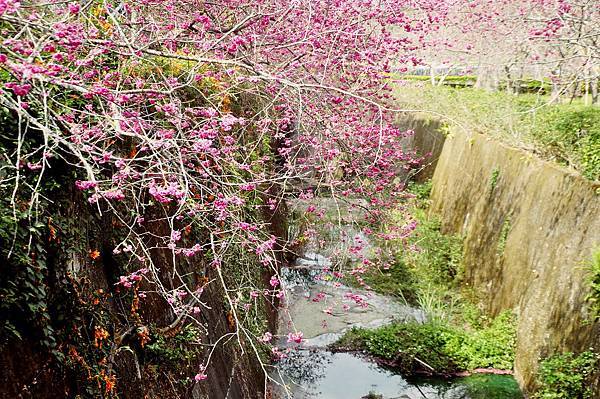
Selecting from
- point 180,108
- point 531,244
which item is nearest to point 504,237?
point 531,244

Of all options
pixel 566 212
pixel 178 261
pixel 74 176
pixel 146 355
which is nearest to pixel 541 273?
pixel 566 212

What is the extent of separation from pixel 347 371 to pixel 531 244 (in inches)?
128

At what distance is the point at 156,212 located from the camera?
4.07 metres

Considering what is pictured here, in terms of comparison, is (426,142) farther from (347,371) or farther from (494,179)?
(347,371)

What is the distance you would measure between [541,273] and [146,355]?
597 centimetres

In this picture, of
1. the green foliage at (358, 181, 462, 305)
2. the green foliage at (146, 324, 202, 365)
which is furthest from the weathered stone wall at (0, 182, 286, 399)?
the green foliage at (358, 181, 462, 305)

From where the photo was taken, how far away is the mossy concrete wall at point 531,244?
6625 mm

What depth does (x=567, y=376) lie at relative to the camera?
240 inches

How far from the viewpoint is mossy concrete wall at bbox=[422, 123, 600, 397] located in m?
6.62

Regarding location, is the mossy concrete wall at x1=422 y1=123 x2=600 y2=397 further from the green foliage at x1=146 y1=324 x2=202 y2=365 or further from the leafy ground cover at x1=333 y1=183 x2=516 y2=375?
the green foliage at x1=146 y1=324 x2=202 y2=365

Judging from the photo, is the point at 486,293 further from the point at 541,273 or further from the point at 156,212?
the point at 156,212

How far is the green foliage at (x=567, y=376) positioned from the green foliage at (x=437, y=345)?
1425 mm

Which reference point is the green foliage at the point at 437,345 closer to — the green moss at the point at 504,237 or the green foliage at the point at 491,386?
the green foliage at the point at 491,386

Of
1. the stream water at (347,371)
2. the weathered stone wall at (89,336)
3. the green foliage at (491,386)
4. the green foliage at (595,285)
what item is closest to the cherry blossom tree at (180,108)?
the weathered stone wall at (89,336)
